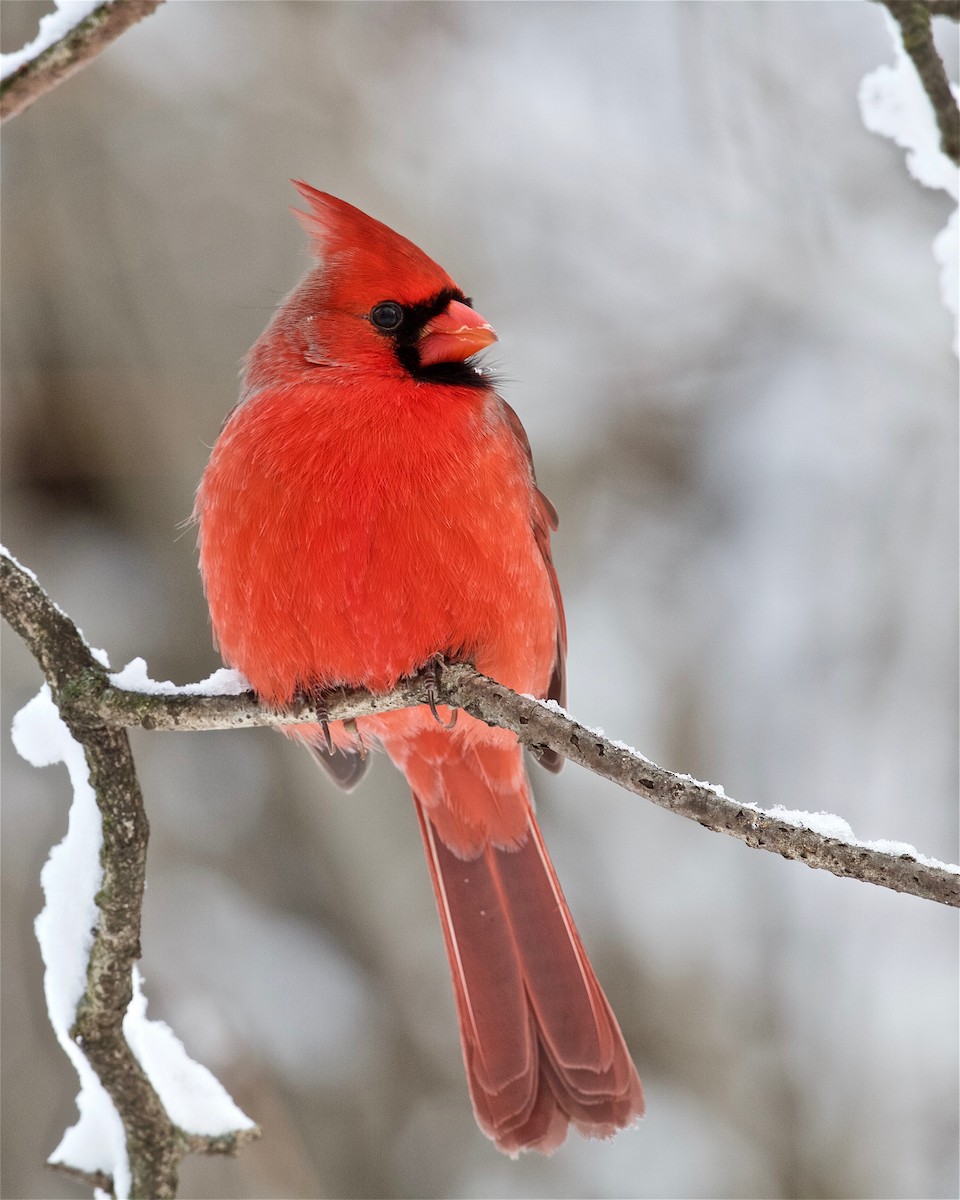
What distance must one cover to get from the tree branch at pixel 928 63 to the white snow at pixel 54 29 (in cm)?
117

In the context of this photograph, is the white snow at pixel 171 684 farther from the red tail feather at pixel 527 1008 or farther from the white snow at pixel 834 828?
the white snow at pixel 834 828

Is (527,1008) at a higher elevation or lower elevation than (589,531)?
lower

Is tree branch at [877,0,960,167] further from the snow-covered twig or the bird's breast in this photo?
the snow-covered twig

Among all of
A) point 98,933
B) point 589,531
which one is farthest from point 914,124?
point 589,531

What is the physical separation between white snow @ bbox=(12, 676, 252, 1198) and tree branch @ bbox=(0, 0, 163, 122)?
84 centimetres

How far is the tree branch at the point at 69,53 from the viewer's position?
1.95m

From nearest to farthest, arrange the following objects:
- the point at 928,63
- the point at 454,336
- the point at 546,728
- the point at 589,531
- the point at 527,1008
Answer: the point at 546,728
the point at 928,63
the point at 454,336
the point at 527,1008
the point at 589,531

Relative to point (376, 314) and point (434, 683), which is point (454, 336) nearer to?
point (376, 314)

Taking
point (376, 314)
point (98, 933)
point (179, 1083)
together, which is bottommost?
point (179, 1083)

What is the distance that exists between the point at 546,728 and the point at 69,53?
1.20 metres

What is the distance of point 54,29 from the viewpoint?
77.8 inches

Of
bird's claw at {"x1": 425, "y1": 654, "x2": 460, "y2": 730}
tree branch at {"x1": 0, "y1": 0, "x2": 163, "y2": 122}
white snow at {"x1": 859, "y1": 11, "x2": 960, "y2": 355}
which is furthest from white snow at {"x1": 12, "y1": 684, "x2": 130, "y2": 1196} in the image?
white snow at {"x1": 859, "y1": 11, "x2": 960, "y2": 355}

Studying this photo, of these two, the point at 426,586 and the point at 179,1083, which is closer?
the point at 179,1083

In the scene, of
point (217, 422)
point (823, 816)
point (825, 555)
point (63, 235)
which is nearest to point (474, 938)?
point (823, 816)
